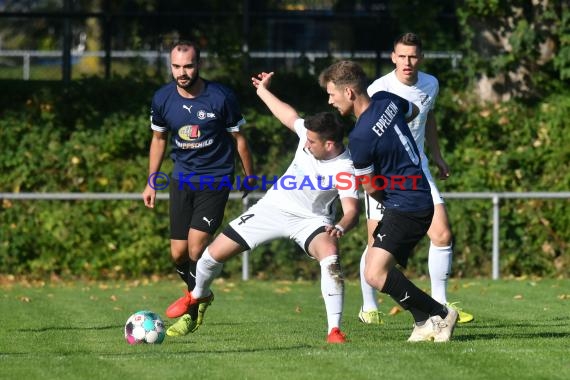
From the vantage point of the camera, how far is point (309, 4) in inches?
750

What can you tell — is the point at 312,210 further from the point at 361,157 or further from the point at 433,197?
the point at 433,197

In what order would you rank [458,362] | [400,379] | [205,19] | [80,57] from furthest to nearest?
1. [80,57]
2. [205,19]
3. [458,362]
4. [400,379]

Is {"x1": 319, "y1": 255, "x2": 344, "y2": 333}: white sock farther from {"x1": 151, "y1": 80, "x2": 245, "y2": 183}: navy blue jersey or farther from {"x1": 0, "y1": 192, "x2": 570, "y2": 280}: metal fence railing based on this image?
{"x1": 0, "y1": 192, "x2": 570, "y2": 280}: metal fence railing

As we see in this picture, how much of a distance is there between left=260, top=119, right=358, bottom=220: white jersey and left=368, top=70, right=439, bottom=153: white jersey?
1.35 meters

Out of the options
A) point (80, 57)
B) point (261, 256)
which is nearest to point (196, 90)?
point (261, 256)

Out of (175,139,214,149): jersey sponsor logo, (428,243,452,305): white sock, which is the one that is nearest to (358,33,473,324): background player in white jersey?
(428,243,452,305): white sock

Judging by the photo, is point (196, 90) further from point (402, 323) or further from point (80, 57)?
point (80, 57)

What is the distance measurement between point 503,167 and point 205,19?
522 cm

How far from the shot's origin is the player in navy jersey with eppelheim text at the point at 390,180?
8.09m

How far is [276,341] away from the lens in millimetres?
8977

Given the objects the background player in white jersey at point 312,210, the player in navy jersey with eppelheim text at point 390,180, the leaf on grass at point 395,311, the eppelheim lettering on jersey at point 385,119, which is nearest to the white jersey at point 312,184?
the background player in white jersey at point 312,210

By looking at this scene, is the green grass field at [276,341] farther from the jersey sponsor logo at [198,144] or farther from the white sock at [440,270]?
the jersey sponsor logo at [198,144]

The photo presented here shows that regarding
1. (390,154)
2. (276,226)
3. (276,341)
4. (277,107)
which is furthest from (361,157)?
(276,341)

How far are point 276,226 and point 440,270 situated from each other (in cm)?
196
